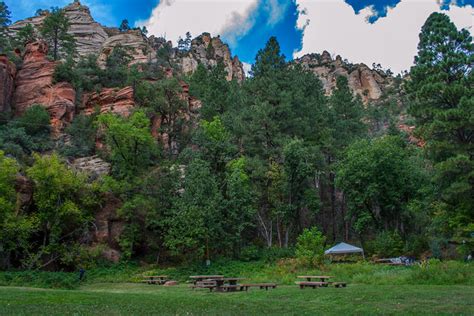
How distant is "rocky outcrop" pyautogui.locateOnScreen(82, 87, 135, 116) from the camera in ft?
146

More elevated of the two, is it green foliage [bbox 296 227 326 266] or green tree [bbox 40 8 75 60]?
green tree [bbox 40 8 75 60]

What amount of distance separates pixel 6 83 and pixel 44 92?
353cm

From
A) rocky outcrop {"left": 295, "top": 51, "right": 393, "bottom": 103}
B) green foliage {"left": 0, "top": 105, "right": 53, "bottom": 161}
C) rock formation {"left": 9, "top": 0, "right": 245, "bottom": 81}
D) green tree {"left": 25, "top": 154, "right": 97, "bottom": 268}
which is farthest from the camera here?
rocky outcrop {"left": 295, "top": 51, "right": 393, "bottom": 103}

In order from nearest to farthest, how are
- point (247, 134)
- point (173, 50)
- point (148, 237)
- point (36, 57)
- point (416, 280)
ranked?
point (416, 280)
point (148, 237)
point (247, 134)
point (36, 57)
point (173, 50)

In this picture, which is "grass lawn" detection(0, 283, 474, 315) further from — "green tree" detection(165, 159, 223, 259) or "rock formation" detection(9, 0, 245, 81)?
"rock formation" detection(9, 0, 245, 81)

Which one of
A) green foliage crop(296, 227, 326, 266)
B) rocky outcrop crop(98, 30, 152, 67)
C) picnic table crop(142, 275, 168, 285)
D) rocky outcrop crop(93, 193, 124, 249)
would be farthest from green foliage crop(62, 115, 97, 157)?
rocky outcrop crop(98, 30, 152, 67)

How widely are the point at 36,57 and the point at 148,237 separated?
87.1 ft

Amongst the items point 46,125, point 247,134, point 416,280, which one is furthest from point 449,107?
point 46,125

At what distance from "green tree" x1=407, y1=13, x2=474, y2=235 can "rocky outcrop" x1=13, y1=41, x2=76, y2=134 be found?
106 ft

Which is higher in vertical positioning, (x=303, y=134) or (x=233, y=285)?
(x=303, y=134)

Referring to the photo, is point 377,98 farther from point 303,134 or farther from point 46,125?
point 46,125

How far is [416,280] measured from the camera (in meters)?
18.8

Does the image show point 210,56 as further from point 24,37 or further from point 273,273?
point 273,273

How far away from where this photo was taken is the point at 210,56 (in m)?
103
